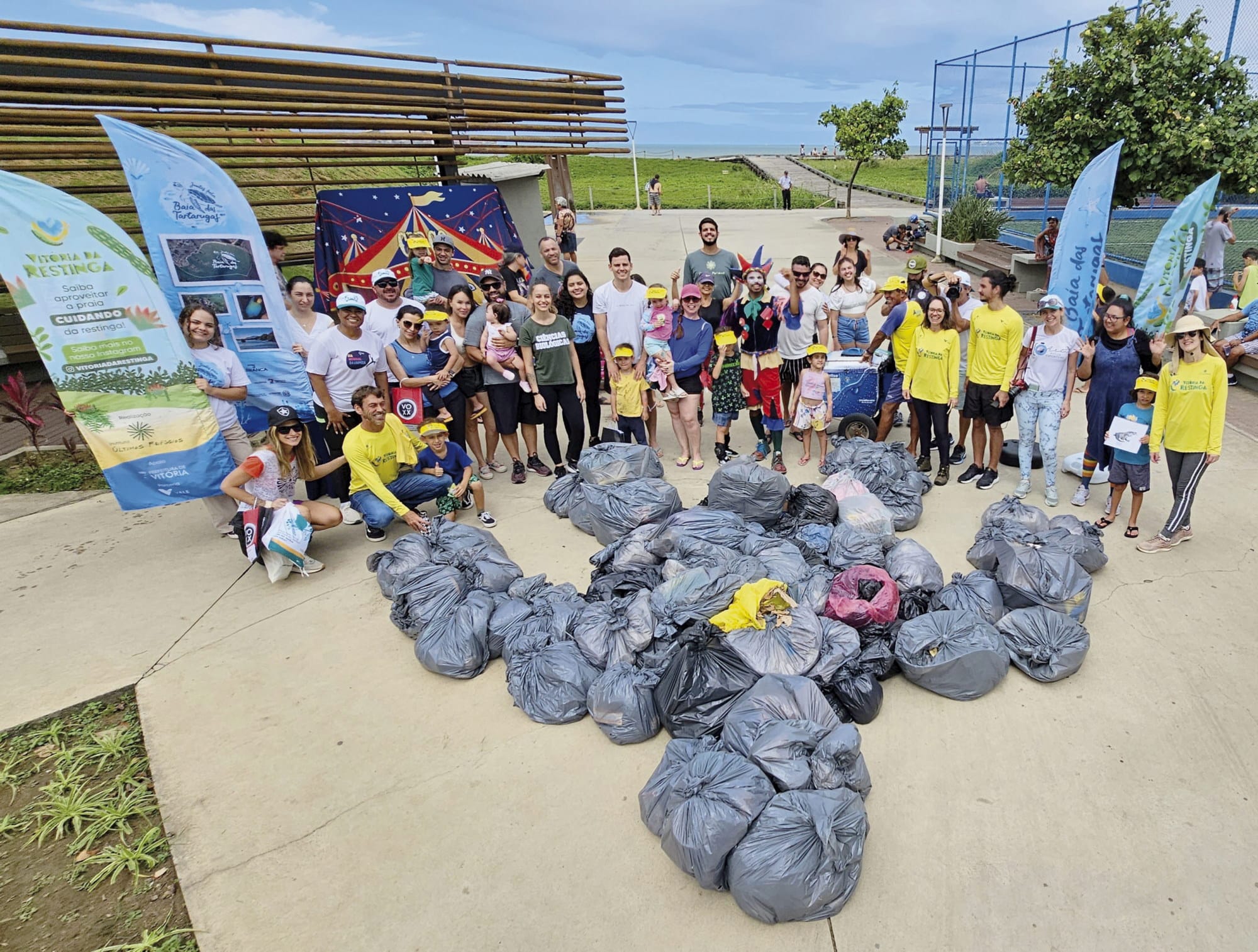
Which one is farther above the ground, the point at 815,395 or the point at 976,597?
the point at 815,395

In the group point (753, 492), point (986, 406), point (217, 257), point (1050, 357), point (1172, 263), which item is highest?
point (217, 257)

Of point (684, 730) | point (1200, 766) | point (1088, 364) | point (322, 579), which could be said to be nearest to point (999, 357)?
point (1088, 364)

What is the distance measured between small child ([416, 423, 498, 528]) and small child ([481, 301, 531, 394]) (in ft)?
2.37

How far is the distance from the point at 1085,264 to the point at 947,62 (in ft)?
42.4

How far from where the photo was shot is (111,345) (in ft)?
15.7

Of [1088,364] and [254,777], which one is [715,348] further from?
[254,777]

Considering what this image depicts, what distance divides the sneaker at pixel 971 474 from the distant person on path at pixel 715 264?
2599 mm

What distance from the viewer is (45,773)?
346cm

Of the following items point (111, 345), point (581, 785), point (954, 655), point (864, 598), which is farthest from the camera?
point (111, 345)

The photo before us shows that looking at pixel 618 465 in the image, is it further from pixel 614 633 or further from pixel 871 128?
pixel 871 128

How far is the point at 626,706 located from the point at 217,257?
459 cm

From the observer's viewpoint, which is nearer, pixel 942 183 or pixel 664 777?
pixel 664 777

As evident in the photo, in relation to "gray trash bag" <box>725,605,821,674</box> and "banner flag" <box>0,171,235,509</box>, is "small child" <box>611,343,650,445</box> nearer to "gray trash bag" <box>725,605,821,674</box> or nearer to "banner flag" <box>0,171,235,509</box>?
"gray trash bag" <box>725,605,821,674</box>

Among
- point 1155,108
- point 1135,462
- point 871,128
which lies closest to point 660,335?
point 1135,462
